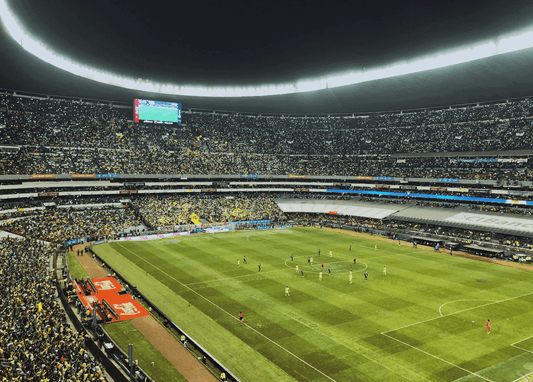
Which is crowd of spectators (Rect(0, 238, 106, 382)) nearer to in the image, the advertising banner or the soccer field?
the soccer field

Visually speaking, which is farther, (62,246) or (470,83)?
A: (470,83)

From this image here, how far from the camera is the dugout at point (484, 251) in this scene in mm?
52009

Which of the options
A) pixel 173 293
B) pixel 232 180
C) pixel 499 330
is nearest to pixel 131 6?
pixel 173 293

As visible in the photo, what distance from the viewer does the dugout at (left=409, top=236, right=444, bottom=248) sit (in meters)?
59.8

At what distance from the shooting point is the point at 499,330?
1084 inches

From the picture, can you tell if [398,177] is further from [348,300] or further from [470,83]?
[348,300]

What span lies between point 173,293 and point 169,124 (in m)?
64.1

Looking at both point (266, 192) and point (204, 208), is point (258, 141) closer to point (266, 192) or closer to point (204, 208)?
point (266, 192)

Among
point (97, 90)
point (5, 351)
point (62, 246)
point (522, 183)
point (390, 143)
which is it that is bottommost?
point (62, 246)

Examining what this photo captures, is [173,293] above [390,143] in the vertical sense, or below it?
below

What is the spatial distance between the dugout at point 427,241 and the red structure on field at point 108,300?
43779 mm

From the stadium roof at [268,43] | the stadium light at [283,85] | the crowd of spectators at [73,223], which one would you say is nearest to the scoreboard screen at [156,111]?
the stadium light at [283,85]

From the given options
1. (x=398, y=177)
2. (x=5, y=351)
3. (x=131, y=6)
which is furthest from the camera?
(x=398, y=177)

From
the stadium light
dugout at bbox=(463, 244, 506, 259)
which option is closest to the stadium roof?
the stadium light
